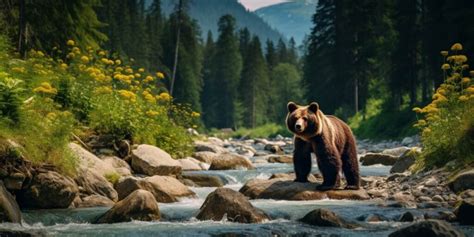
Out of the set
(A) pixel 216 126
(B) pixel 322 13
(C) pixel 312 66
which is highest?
(B) pixel 322 13

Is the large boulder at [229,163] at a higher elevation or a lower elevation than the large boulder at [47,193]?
lower

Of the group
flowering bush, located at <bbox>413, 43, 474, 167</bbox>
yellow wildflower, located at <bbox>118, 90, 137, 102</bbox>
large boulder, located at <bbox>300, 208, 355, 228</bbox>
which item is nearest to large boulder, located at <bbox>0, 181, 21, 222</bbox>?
large boulder, located at <bbox>300, 208, 355, 228</bbox>

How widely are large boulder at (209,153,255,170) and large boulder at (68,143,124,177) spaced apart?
5759 millimetres

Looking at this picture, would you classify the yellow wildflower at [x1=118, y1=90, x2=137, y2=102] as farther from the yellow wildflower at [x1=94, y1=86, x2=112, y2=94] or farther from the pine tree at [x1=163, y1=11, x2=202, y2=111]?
the pine tree at [x1=163, y1=11, x2=202, y2=111]

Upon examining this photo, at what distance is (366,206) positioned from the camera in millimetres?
10219

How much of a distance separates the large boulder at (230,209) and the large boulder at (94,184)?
7.81ft

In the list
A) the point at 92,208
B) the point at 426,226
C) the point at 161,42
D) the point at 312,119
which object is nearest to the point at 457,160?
the point at 312,119

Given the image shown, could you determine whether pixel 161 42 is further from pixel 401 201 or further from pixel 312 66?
pixel 401 201

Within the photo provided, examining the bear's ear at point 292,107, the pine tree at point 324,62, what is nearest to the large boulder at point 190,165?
the bear's ear at point 292,107

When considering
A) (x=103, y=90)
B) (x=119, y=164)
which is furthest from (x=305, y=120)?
(x=103, y=90)

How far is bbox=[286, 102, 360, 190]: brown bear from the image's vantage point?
408 inches

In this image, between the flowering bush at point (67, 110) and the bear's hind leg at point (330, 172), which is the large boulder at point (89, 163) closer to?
the flowering bush at point (67, 110)

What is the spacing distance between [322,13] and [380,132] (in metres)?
16.8

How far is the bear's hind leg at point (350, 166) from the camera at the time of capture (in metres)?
11.8
